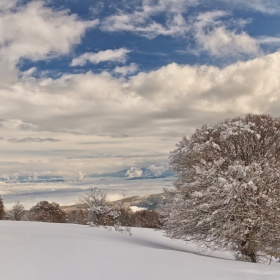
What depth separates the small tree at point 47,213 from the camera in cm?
5759

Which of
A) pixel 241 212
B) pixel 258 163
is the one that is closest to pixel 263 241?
pixel 241 212

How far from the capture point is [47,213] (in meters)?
59.1

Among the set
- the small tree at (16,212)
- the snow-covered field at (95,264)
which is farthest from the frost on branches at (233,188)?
the small tree at (16,212)

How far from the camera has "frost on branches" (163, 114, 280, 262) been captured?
15.1m

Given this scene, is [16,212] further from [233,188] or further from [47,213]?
[233,188]

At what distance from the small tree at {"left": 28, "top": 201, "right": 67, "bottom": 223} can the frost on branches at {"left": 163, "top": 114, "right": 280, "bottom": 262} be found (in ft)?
145

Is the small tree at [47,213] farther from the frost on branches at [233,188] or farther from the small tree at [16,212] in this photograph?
the frost on branches at [233,188]

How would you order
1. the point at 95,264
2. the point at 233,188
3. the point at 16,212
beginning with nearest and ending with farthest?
the point at 95,264, the point at 233,188, the point at 16,212

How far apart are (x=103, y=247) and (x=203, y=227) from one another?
6182mm

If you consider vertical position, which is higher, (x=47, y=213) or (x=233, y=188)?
(x=233, y=188)

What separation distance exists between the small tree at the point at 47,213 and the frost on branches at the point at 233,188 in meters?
44.2

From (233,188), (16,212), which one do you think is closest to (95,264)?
(233,188)

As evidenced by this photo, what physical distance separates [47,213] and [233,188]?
49.9 meters

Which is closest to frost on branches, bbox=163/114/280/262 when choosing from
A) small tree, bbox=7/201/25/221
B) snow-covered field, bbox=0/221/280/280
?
snow-covered field, bbox=0/221/280/280
